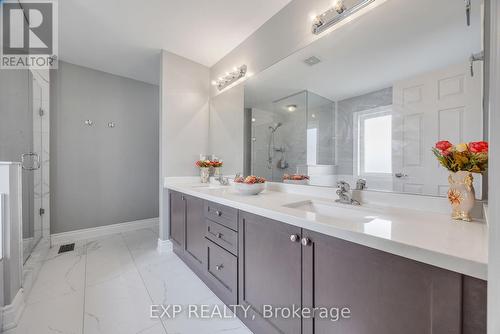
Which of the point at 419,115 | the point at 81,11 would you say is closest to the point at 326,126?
the point at 419,115

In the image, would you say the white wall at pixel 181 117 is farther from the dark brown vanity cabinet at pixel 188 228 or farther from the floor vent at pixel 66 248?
the floor vent at pixel 66 248

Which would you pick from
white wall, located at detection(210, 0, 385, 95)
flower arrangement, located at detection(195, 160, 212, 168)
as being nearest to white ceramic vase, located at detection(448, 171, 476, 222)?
white wall, located at detection(210, 0, 385, 95)

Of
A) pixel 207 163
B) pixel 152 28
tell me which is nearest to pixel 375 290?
pixel 207 163

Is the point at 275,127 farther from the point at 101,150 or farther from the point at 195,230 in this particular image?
the point at 101,150

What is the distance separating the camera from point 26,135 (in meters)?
2.35

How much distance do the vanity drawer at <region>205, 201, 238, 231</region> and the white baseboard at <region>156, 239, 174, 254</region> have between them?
46.0 inches

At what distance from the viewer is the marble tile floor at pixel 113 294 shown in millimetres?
1329

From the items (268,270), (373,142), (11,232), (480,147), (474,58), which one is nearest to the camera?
(480,147)

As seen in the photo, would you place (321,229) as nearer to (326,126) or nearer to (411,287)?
(411,287)

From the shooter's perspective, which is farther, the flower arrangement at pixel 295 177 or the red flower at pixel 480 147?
the flower arrangement at pixel 295 177

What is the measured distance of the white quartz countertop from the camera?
0.55 metres

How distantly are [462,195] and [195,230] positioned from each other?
1.78 m

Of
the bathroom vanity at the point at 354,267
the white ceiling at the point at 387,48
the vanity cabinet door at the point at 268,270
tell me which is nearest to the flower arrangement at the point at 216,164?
the bathroom vanity at the point at 354,267

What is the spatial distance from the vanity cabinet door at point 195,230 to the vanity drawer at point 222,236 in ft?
0.40
